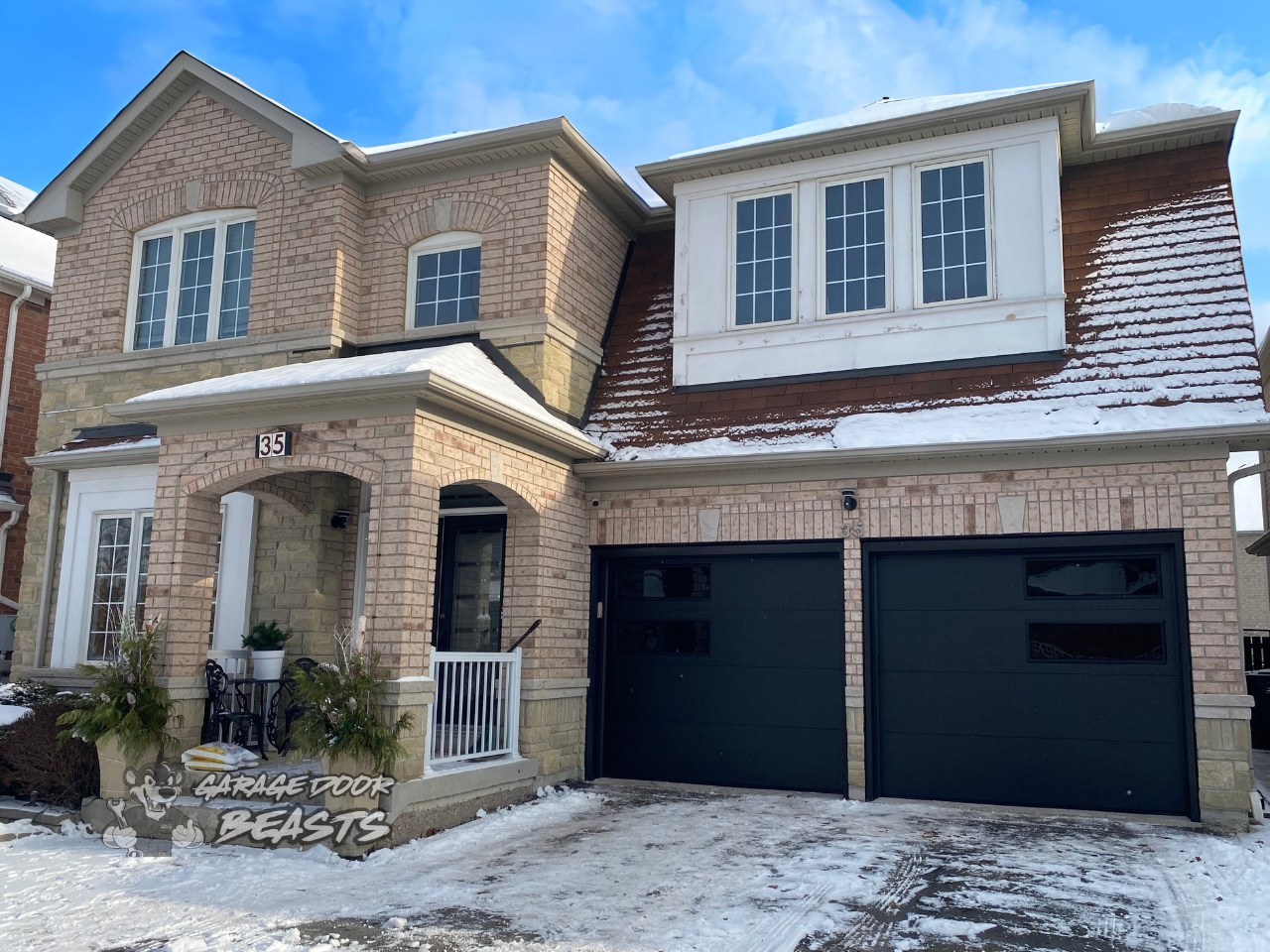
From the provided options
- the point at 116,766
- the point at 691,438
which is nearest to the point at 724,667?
the point at 691,438

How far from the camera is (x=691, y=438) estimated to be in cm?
973

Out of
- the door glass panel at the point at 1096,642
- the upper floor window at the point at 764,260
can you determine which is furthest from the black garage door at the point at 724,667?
the upper floor window at the point at 764,260

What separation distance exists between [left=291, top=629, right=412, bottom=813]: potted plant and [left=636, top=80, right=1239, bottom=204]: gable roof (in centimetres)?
612

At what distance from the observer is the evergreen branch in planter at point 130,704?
25.1 feet

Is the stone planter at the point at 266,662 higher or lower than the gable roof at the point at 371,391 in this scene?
lower

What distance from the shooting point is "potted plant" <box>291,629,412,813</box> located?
7074 mm

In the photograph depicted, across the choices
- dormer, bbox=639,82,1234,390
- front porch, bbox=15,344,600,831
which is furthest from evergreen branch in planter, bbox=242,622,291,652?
dormer, bbox=639,82,1234,390

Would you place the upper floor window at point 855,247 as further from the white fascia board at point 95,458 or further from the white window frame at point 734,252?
the white fascia board at point 95,458

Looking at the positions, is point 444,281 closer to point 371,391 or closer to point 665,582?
point 371,391

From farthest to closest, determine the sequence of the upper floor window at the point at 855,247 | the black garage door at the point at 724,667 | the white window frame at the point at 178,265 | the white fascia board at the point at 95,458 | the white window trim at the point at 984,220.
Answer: the white window frame at the point at 178,265
the white fascia board at the point at 95,458
the upper floor window at the point at 855,247
the white window trim at the point at 984,220
the black garage door at the point at 724,667

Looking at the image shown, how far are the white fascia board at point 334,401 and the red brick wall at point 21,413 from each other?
6350 mm

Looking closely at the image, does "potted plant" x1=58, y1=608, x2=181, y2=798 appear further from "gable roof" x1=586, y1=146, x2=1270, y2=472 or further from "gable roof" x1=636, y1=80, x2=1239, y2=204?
"gable roof" x1=636, y1=80, x2=1239, y2=204

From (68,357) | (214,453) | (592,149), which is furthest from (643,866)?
(68,357)

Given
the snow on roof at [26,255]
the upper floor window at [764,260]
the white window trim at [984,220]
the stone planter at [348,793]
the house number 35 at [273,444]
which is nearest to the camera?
the stone planter at [348,793]
